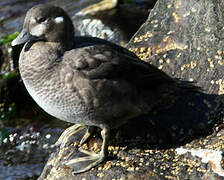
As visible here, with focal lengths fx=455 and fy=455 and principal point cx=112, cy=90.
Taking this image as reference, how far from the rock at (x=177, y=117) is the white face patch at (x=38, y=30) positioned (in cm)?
113

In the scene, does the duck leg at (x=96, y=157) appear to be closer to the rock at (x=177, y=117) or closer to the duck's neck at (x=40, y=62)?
the rock at (x=177, y=117)

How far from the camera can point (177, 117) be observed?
4.46 metres

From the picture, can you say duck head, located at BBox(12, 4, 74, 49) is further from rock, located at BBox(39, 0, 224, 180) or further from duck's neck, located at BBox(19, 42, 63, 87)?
rock, located at BBox(39, 0, 224, 180)

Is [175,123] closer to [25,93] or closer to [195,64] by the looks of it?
[195,64]

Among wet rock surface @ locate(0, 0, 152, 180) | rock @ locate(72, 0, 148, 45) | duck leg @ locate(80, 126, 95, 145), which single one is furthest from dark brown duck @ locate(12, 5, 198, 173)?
rock @ locate(72, 0, 148, 45)

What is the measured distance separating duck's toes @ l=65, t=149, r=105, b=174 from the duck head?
1023mm

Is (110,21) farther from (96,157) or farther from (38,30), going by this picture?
(96,157)

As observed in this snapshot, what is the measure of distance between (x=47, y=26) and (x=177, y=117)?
153cm

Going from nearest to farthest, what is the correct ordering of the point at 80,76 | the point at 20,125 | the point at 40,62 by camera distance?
the point at 80,76, the point at 40,62, the point at 20,125

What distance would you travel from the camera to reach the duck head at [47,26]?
406cm

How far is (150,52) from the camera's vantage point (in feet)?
16.8

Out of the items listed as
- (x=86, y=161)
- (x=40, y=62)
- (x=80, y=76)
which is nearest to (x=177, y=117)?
(x=86, y=161)

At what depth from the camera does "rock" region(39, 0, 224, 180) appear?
392 centimetres

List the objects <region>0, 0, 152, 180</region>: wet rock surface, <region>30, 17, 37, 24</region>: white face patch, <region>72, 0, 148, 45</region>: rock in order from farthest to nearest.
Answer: <region>72, 0, 148, 45</region>: rock < <region>0, 0, 152, 180</region>: wet rock surface < <region>30, 17, 37, 24</region>: white face patch
